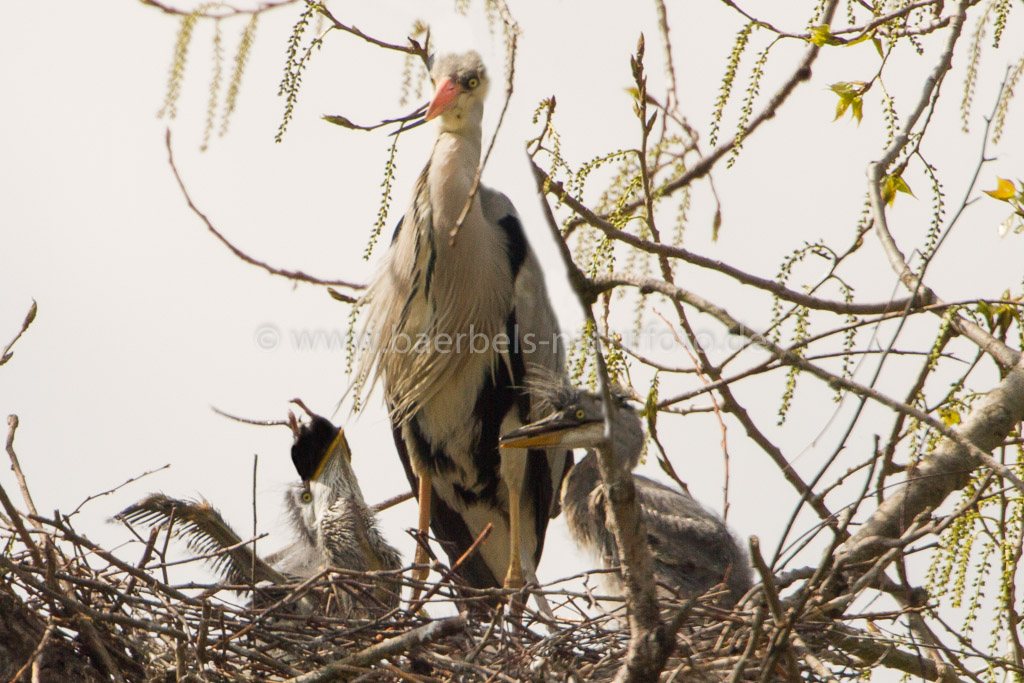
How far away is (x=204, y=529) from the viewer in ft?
11.9

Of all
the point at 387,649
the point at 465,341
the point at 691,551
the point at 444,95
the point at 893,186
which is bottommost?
the point at 387,649

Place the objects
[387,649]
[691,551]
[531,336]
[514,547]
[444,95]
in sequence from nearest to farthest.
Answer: [387,649]
[691,551]
[444,95]
[514,547]
[531,336]

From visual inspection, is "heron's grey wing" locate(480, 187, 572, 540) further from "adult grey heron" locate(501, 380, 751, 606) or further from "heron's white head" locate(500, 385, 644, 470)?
"heron's white head" locate(500, 385, 644, 470)

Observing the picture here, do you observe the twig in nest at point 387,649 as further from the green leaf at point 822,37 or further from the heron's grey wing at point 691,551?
the green leaf at point 822,37

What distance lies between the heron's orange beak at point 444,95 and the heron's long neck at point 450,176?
0.13 meters

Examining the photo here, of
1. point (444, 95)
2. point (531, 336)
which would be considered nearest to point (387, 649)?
point (531, 336)

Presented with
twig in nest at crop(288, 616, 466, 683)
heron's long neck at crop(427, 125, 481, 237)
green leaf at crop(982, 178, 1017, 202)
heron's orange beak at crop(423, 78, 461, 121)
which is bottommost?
twig in nest at crop(288, 616, 466, 683)

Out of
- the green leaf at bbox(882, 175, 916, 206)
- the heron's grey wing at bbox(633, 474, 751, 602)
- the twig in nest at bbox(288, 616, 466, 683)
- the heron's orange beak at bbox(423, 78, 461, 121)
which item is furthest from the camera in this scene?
A: the heron's orange beak at bbox(423, 78, 461, 121)

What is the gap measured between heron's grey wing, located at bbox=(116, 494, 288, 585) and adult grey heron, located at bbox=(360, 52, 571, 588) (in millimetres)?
738

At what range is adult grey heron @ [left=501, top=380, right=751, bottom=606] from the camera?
10.0 ft

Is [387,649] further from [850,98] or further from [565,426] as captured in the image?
[850,98]

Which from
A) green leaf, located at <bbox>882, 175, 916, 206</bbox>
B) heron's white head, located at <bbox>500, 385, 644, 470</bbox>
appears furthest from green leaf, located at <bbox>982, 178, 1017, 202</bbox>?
heron's white head, located at <bbox>500, 385, 644, 470</bbox>

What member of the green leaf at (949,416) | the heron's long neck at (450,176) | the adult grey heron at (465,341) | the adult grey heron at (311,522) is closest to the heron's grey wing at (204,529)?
the adult grey heron at (311,522)

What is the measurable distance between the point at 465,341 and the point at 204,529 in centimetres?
114
